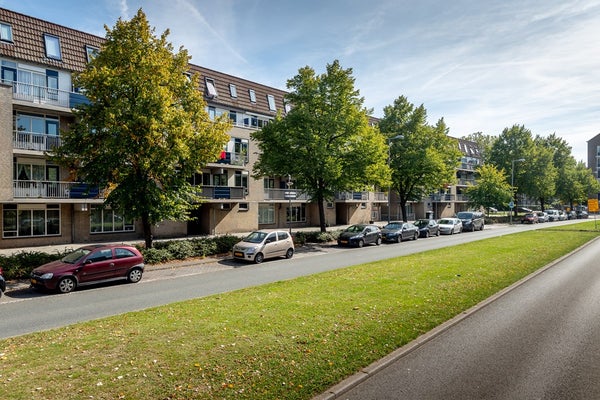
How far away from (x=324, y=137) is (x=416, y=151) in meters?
14.2

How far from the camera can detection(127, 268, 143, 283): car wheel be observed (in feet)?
46.0

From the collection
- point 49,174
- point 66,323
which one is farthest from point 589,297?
point 49,174

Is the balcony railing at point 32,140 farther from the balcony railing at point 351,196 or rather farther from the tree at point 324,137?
the balcony railing at point 351,196

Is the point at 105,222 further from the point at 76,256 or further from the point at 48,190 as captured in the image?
the point at 76,256

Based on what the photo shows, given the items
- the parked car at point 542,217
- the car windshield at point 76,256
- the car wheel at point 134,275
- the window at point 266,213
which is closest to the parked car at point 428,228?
the window at point 266,213

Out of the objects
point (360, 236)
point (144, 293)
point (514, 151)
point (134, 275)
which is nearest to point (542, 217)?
point (514, 151)

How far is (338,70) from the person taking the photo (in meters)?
26.1

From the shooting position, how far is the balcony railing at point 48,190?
2167 centimetres

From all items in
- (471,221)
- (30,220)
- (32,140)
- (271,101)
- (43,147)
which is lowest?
(471,221)

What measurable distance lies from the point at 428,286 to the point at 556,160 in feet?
248

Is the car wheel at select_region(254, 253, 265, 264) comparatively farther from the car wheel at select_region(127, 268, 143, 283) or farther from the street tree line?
the car wheel at select_region(127, 268, 143, 283)

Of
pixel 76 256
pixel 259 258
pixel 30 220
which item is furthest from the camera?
pixel 30 220

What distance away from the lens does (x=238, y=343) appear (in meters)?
6.75

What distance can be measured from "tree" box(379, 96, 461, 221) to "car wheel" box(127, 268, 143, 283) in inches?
1054
